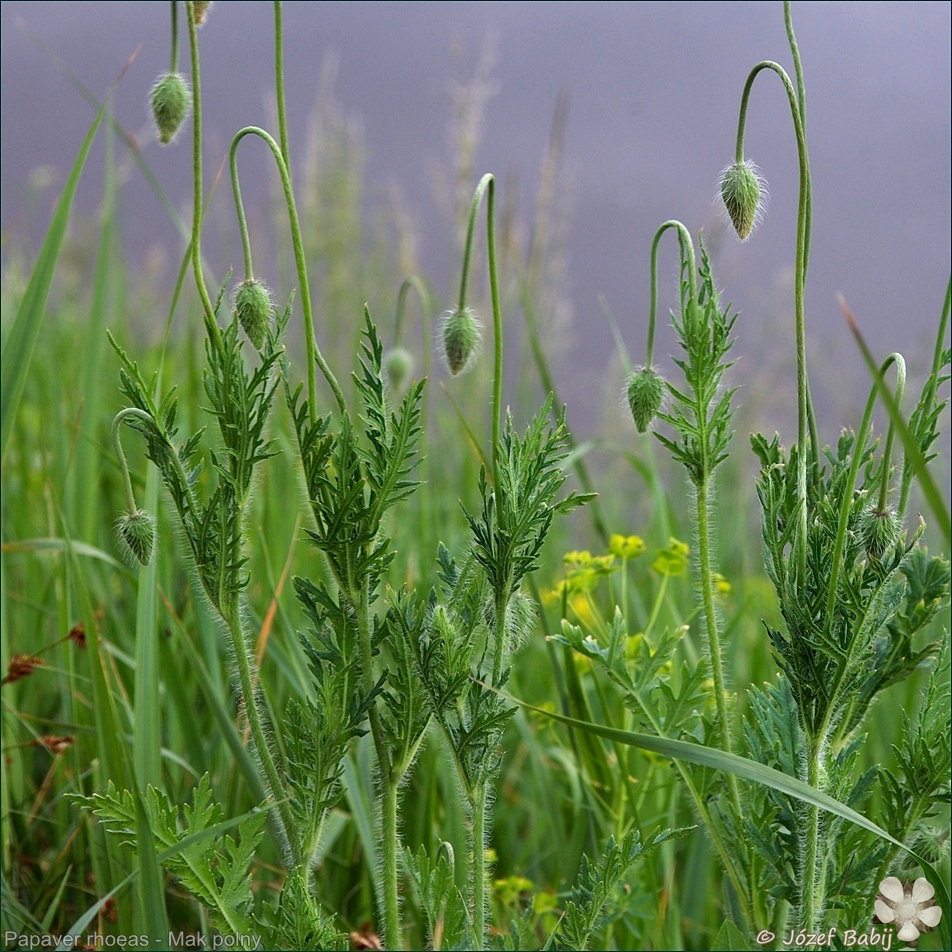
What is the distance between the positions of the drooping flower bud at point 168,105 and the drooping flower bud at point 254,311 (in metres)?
0.19

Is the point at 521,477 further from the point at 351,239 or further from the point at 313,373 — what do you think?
the point at 351,239

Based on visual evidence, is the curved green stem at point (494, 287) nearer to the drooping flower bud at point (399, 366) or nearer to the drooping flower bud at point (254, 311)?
the drooping flower bud at point (254, 311)

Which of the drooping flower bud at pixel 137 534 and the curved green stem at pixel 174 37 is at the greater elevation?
the curved green stem at pixel 174 37

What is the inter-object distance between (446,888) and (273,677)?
0.99 meters

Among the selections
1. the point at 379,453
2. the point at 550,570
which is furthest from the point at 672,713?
the point at 550,570

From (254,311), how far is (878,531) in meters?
0.59

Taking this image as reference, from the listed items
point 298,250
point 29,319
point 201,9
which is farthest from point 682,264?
point 29,319

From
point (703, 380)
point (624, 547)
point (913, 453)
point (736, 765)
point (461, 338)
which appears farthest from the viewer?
point (624, 547)

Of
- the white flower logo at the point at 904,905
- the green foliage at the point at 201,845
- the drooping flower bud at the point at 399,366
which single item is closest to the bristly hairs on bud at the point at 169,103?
the green foliage at the point at 201,845

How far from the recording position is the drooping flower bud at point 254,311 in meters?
0.89

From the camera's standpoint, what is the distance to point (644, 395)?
104cm

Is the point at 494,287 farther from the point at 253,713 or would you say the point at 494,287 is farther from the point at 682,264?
the point at 253,713

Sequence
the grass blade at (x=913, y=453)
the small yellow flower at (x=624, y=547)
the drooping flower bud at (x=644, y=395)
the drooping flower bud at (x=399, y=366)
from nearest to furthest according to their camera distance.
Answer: the grass blade at (x=913, y=453) → the drooping flower bud at (x=644, y=395) → the small yellow flower at (x=624, y=547) → the drooping flower bud at (x=399, y=366)

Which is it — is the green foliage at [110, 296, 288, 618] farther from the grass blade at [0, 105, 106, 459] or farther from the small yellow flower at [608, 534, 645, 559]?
the small yellow flower at [608, 534, 645, 559]
